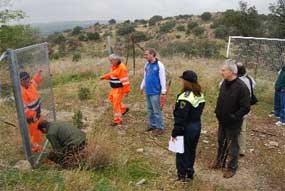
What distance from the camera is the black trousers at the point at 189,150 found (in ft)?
18.0

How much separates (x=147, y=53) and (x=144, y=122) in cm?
214

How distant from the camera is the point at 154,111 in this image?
7785 mm

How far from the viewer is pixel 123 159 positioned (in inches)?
244

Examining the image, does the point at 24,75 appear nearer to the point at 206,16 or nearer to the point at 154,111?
the point at 154,111

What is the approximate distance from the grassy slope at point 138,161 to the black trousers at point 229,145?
27cm

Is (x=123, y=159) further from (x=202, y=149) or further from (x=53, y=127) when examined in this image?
(x=202, y=149)

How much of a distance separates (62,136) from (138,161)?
58.8 inches

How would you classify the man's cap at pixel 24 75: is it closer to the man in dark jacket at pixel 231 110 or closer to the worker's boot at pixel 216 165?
the man in dark jacket at pixel 231 110

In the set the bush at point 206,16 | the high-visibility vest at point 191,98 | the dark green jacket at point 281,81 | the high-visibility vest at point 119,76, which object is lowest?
the bush at point 206,16

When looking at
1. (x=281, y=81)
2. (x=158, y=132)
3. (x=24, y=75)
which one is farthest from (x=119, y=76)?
(x=281, y=81)

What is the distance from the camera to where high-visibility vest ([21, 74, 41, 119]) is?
5.66m

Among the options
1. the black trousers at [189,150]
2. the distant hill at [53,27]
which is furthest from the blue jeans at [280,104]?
the distant hill at [53,27]

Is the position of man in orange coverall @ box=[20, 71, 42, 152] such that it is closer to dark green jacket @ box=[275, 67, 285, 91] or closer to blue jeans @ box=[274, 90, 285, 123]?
dark green jacket @ box=[275, 67, 285, 91]

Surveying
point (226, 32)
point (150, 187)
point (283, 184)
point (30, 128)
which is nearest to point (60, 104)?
point (30, 128)
